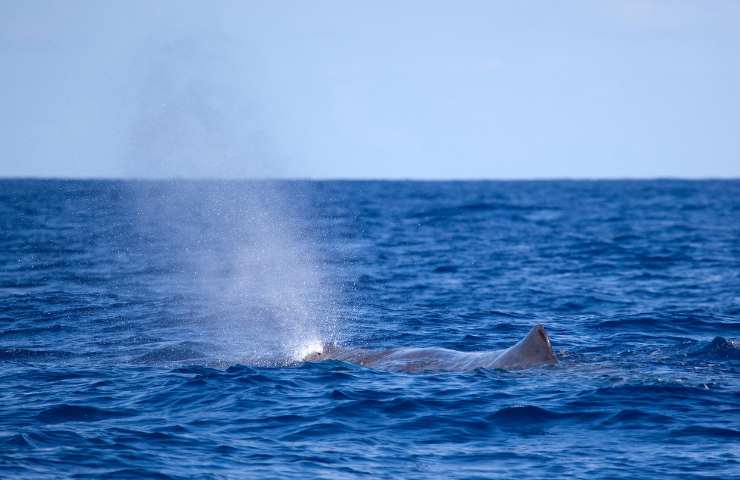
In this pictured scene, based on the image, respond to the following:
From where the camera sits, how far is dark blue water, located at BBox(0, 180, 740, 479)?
12.2 meters

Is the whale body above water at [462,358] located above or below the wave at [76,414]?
above

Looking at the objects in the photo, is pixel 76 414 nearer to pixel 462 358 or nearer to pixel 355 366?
pixel 355 366

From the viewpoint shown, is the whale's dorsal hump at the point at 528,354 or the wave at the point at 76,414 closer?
the wave at the point at 76,414

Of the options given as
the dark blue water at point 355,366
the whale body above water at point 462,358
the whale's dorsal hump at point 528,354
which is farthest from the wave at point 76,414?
the whale's dorsal hump at point 528,354

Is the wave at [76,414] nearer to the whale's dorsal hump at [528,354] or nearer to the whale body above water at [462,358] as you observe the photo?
the whale body above water at [462,358]

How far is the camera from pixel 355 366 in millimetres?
18047

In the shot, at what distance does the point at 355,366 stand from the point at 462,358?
2077mm

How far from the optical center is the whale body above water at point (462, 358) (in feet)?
56.1

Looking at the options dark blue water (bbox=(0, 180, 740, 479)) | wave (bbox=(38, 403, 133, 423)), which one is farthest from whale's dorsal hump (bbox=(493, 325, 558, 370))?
wave (bbox=(38, 403, 133, 423))

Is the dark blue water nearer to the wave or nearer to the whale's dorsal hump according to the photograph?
the wave

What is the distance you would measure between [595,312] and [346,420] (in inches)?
520

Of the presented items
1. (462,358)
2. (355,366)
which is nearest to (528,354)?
(462,358)

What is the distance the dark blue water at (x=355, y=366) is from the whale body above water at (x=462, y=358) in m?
0.37

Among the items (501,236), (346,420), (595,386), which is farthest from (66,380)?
(501,236)
